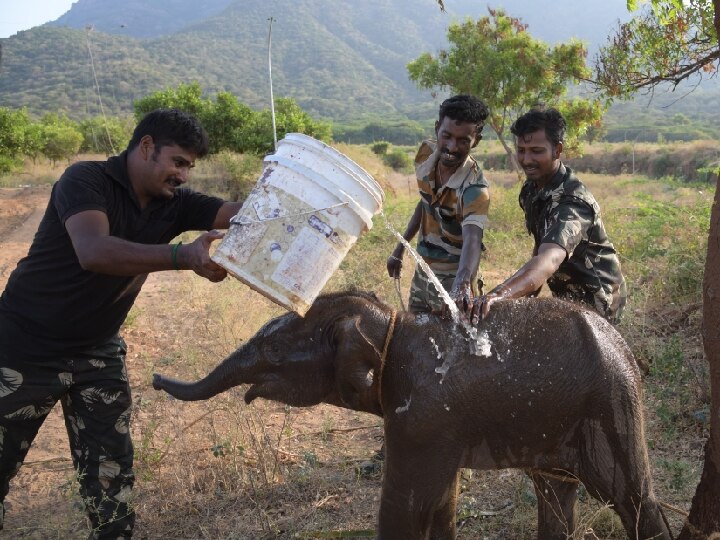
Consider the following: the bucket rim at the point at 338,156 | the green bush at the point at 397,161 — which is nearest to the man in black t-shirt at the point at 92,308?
the bucket rim at the point at 338,156

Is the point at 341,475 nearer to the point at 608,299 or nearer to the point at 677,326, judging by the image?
the point at 608,299

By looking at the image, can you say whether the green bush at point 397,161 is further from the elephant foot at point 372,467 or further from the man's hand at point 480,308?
the man's hand at point 480,308

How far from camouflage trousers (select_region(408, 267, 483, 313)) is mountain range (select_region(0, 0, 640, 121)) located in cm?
2605

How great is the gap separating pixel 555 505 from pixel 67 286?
2.46 meters

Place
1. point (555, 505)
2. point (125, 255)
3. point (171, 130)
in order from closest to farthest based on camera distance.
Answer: point (125, 255), point (171, 130), point (555, 505)

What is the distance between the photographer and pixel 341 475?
164 inches

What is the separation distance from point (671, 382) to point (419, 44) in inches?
6053

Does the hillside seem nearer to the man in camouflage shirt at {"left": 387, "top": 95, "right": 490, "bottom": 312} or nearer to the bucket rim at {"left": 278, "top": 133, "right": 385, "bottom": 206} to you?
the man in camouflage shirt at {"left": 387, "top": 95, "right": 490, "bottom": 312}

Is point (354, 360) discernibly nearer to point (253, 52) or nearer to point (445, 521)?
point (445, 521)

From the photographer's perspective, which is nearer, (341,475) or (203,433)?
(341,475)

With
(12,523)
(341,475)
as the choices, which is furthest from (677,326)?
(12,523)

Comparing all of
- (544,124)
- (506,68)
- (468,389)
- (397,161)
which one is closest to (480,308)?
(468,389)

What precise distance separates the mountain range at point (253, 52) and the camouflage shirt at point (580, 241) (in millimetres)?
26734

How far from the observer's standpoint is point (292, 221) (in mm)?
2256
